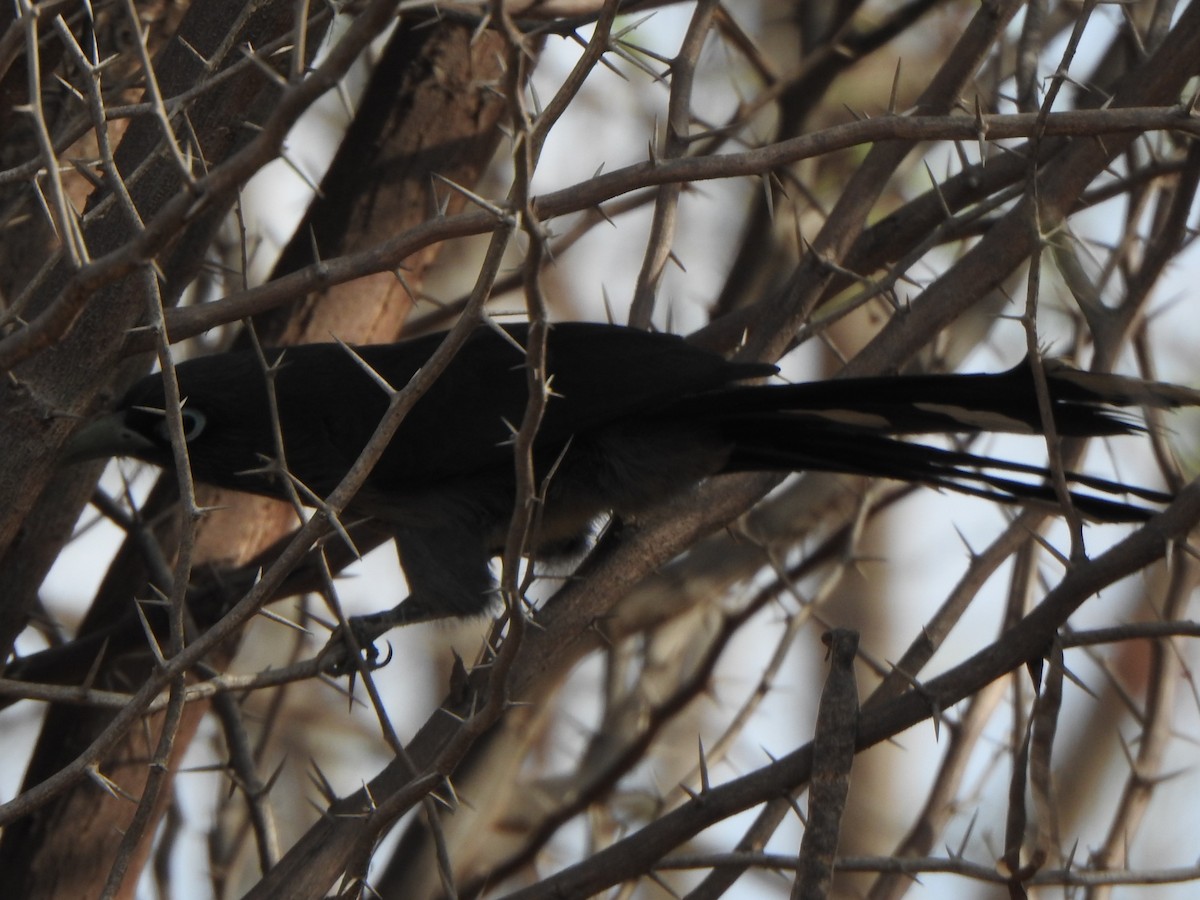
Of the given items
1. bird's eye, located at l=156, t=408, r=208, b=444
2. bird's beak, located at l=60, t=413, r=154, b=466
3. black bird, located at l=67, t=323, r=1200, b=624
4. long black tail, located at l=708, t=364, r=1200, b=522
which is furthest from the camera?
bird's eye, located at l=156, t=408, r=208, b=444

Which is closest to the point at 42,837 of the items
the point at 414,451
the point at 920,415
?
the point at 414,451

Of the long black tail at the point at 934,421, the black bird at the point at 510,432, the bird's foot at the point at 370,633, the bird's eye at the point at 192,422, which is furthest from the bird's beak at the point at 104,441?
the long black tail at the point at 934,421

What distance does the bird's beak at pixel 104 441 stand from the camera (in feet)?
12.6

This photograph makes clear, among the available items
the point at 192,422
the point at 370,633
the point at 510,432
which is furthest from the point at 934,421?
the point at 192,422

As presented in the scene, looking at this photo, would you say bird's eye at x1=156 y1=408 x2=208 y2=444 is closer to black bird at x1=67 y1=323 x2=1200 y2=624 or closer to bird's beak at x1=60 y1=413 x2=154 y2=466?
black bird at x1=67 y1=323 x2=1200 y2=624

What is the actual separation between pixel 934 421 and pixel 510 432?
3.56 ft

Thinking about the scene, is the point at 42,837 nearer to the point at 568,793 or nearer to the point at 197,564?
the point at 197,564

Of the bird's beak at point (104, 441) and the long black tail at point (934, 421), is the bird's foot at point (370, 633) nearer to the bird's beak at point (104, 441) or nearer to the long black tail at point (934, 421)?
the bird's beak at point (104, 441)

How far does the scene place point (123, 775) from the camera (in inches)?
165

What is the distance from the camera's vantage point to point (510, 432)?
3.72m

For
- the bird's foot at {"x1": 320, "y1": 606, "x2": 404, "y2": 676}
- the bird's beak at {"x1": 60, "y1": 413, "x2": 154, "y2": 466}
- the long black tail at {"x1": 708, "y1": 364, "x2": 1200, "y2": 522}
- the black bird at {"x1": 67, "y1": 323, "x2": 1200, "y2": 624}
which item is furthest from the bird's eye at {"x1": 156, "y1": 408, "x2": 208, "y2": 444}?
the long black tail at {"x1": 708, "y1": 364, "x2": 1200, "y2": 522}

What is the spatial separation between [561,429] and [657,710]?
128 cm

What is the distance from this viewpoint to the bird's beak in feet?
12.6

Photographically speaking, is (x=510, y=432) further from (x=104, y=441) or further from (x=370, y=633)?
(x=104, y=441)
